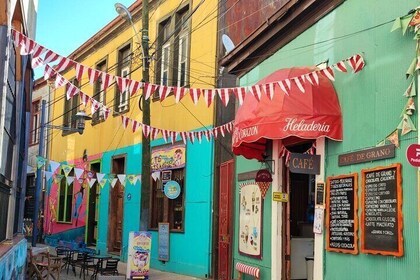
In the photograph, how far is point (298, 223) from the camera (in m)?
10.8

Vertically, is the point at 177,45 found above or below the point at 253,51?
above

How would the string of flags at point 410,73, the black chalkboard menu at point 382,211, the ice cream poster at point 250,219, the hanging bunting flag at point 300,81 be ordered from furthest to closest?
the ice cream poster at point 250,219 < the hanging bunting flag at point 300,81 < the black chalkboard menu at point 382,211 < the string of flags at point 410,73

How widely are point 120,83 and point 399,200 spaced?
13.6 feet

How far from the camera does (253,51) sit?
11.0m

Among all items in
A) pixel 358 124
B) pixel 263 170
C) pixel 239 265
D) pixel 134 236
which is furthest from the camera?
pixel 134 236

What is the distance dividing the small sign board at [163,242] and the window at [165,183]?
192 millimetres

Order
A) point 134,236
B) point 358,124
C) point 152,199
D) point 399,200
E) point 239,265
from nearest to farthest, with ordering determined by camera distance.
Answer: point 399,200, point 358,124, point 239,265, point 134,236, point 152,199

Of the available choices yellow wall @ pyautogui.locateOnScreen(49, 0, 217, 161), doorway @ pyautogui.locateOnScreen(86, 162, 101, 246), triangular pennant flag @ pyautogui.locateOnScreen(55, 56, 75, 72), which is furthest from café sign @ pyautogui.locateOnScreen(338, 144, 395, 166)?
doorway @ pyautogui.locateOnScreen(86, 162, 101, 246)

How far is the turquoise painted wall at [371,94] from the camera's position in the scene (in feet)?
20.8

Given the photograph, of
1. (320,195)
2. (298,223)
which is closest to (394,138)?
(320,195)

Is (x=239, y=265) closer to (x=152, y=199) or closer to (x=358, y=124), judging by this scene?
(x=358, y=124)

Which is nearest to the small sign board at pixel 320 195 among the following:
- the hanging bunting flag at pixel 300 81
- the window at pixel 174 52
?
the hanging bunting flag at pixel 300 81

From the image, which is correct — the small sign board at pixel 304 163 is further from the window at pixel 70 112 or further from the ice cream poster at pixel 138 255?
the window at pixel 70 112

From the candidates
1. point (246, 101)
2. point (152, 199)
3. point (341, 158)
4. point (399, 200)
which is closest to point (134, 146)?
point (152, 199)
